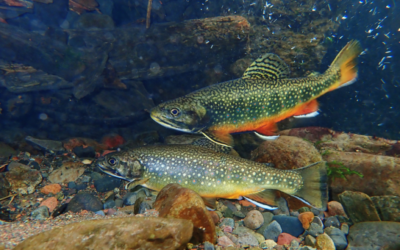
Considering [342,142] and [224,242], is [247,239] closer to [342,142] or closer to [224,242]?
[224,242]

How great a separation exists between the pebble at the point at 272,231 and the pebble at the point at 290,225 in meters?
0.12

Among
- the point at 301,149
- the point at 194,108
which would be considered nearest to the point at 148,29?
the point at 194,108

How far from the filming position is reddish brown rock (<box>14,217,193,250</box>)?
1.67 metres

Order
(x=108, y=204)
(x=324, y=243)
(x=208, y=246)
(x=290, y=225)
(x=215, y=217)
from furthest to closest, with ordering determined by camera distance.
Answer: (x=108, y=204) < (x=215, y=217) < (x=290, y=225) < (x=324, y=243) < (x=208, y=246)

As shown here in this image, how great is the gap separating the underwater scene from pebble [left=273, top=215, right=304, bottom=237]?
0.9 inches

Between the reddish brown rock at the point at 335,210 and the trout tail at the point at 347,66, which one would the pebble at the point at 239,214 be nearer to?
the reddish brown rock at the point at 335,210

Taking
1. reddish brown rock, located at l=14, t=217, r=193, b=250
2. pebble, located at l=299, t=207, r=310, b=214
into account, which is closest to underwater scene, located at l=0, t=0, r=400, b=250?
reddish brown rock, located at l=14, t=217, r=193, b=250

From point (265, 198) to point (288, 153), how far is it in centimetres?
124

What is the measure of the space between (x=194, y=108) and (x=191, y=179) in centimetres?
141

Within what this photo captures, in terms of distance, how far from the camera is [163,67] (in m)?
6.45

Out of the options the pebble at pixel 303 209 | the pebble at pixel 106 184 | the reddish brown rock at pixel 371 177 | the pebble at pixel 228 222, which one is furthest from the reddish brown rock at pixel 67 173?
the reddish brown rock at pixel 371 177

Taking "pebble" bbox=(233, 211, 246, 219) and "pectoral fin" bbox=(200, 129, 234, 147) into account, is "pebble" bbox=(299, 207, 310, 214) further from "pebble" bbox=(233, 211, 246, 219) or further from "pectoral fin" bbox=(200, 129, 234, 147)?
"pectoral fin" bbox=(200, 129, 234, 147)

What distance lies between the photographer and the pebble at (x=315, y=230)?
2.88 m

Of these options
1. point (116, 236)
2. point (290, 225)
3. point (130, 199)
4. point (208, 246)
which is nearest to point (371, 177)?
point (290, 225)
